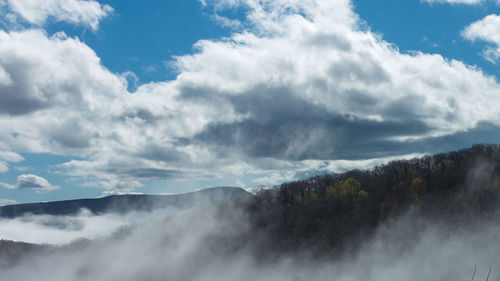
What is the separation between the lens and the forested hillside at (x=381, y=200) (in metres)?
61.8

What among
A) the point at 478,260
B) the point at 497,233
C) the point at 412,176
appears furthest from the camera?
the point at 412,176

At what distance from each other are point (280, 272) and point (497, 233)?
32105 mm

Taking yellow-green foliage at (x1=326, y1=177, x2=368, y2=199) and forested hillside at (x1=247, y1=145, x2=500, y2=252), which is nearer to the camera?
forested hillside at (x1=247, y1=145, x2=500, y2=252)

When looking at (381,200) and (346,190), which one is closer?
(381,200)

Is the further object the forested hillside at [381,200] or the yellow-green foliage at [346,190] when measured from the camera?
the yellow-green foliage at [346,190]

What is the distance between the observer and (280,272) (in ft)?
230

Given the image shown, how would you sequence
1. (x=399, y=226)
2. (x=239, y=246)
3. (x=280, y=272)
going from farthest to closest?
(x=239, y=246), (x=280, y=272), (x=399, y=226)

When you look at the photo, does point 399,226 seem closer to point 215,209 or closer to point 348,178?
point 348,178

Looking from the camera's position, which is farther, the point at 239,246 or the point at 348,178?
the point at 348,178

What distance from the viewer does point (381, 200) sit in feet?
251

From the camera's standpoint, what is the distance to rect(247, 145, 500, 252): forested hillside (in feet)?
203

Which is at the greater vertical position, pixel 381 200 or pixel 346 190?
pixel 346 190

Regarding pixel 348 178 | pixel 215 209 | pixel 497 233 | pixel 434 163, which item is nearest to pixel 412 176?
pixel 434 163

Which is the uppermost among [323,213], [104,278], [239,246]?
[323,213]
